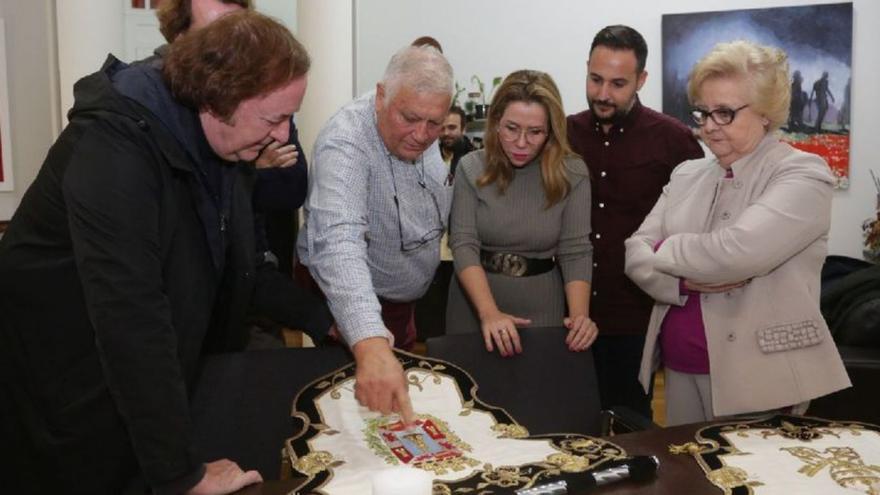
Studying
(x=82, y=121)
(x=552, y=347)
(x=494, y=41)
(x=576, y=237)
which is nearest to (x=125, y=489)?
(x=82, y=121)

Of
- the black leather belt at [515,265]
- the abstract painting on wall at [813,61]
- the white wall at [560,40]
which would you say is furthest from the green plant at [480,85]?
the black leather belt at [515,265]

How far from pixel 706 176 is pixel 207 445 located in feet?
4.40

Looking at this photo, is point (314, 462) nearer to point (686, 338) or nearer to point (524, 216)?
point (686, 338)

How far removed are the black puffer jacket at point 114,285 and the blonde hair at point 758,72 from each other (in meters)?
1.15

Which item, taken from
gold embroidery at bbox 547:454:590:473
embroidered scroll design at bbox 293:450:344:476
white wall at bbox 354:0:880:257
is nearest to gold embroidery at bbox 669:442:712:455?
gold embroidery at bbox 547:454:590:473

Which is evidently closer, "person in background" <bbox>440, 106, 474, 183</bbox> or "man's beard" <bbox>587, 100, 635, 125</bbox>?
"man's beard" <bbox>587, 100, 635, 125</bbox>

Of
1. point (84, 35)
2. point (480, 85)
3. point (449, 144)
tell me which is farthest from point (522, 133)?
point (480, 85)

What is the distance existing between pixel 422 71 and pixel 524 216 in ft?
2.12

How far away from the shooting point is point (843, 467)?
1446 millimetres

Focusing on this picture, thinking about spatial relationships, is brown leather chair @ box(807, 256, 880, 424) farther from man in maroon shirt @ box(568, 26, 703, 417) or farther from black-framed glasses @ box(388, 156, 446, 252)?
black-framed glasses @ box(388, 156, 446, 252)

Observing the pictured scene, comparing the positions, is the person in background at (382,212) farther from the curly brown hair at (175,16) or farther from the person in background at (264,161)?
the curly brown hair at (175,16)

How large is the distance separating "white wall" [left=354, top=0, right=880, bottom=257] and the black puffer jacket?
15.3ft

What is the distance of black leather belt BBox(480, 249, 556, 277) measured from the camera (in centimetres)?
239

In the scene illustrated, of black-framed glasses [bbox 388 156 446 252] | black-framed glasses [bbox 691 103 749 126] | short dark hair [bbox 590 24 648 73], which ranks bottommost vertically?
black-framed glasses [bbox 388 156 446 252]
